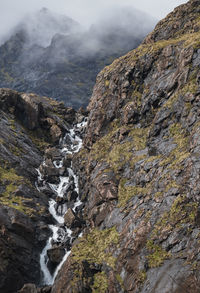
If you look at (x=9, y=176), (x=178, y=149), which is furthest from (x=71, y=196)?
(x=178, y=149)

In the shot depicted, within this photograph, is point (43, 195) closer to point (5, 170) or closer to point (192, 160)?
point (5, 170)

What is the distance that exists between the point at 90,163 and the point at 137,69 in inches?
790

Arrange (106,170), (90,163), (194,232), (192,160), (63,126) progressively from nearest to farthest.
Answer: (194,232) → (192,160) → (106,170) → (90,163) → (63,126)

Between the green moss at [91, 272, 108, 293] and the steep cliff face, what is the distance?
0.10 meters

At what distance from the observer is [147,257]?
26188 millimetres

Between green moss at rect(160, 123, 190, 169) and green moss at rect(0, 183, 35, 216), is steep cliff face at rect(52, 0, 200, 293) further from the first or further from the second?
green moss at rect(0, 183, 35, 216)

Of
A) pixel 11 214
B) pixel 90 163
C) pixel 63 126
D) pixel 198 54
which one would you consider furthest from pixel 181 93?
pixel 63 126

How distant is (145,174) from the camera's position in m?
35.2

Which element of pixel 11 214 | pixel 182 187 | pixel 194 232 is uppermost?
pixel 182 187

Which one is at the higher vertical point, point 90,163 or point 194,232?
point 90,163

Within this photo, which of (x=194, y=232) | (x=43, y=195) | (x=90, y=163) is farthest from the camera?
(x=43, y=195)

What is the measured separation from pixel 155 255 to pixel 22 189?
3104cm

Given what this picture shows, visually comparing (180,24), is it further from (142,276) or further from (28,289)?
(28,289)

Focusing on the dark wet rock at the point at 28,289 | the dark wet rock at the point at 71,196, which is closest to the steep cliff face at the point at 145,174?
the dark wet rock at the point at 71,196
